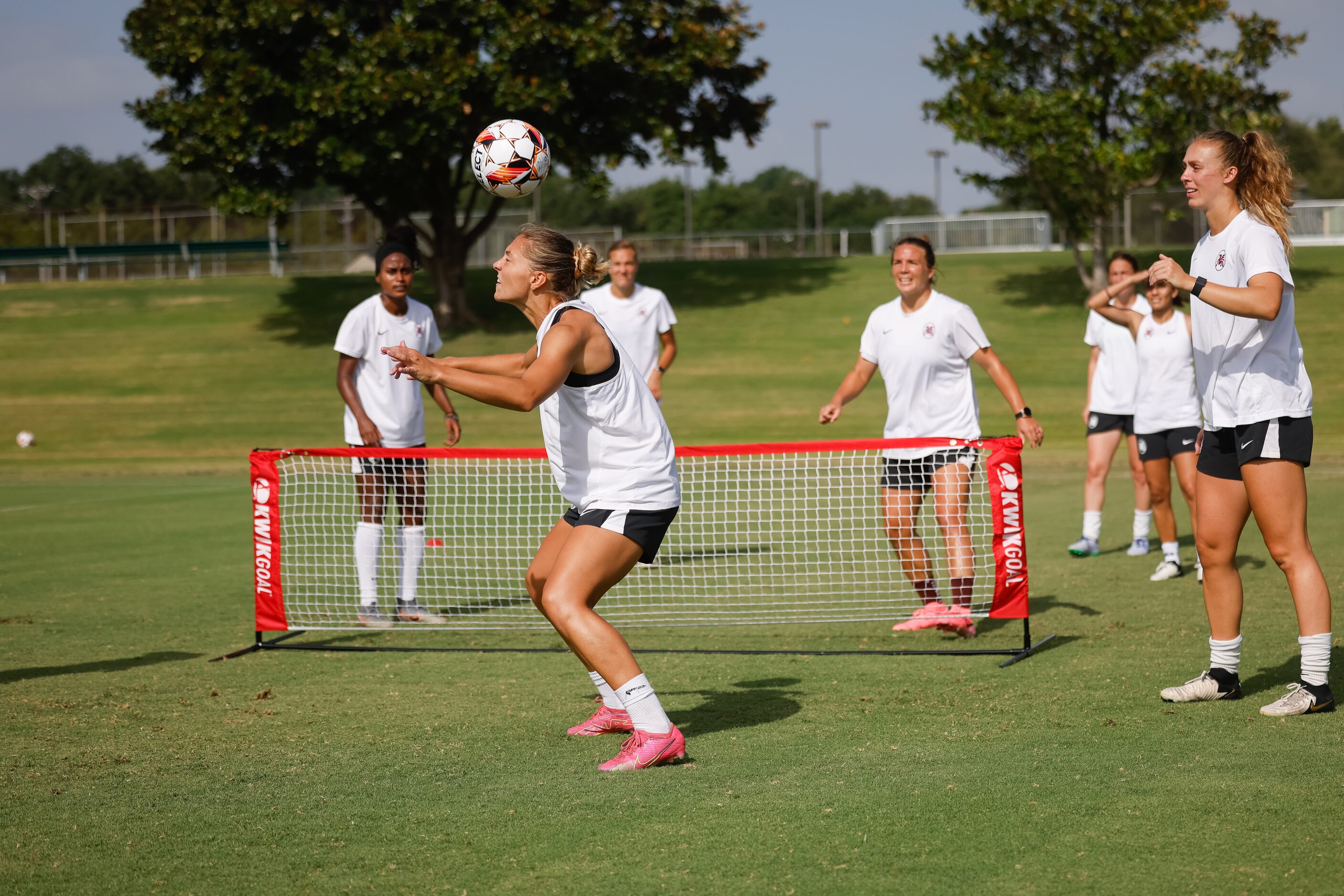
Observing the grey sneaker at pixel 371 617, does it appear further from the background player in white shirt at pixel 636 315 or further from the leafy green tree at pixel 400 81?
the leafy green tree at pixel 400 81

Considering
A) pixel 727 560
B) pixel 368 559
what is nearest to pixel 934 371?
pixel 727 560

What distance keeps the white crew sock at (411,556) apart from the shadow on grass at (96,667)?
1491 mm

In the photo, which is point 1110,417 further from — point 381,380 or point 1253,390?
point 381,380

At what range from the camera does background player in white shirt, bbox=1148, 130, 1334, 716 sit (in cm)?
499

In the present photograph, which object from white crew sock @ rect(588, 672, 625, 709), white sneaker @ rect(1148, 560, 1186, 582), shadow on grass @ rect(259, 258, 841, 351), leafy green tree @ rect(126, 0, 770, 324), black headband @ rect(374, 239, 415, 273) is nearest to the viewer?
white crew sock @ rect(588, 672, 625, 709)

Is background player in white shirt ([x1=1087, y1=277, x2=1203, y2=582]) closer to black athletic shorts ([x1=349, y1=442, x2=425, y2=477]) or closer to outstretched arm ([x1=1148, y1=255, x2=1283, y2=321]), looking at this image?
outstretched arm ([x1=1148, y1=255, x2=1283, y2=321])

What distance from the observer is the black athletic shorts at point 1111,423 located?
980cm

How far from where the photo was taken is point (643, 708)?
463 cm

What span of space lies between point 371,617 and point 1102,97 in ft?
82.9

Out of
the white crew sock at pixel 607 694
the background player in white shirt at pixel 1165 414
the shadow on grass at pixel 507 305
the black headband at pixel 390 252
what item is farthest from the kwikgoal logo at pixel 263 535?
the shadow on grass at pixel 507 305

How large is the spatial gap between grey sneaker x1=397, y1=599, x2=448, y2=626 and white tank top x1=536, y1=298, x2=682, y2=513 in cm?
329

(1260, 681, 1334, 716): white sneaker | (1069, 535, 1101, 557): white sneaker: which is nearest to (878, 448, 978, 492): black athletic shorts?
(1260, 681, 1334, 716): white sneaker

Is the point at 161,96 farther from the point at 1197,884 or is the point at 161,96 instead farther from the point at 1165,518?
the point at 1197,884

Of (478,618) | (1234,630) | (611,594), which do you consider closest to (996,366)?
(1234,630)
